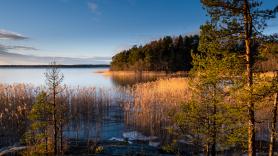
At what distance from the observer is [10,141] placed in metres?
14.8

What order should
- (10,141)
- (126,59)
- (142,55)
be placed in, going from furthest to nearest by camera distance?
(126,59), (142,55), (10,141)

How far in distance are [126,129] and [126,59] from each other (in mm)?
63606

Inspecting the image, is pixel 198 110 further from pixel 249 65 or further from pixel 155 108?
pixel 155 108

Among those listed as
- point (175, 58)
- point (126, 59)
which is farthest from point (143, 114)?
point (126, 59)

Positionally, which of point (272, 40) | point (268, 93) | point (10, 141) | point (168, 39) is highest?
point (168, 39)

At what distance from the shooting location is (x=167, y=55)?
222 ft

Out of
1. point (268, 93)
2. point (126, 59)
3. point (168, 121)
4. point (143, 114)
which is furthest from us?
point (126, 59)

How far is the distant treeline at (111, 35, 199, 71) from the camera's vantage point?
66.6 meters

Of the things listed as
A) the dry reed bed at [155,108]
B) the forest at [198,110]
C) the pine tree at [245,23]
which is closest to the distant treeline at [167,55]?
the dry reed bed at [155,108]

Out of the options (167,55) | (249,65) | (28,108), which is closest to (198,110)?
(249,65)

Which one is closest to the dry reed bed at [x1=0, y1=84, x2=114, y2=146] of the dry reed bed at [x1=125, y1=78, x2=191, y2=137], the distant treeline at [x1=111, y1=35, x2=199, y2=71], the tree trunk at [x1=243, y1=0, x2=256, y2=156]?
the dry reed bed at [x1=125, y1=78, x2=191, y2=137]

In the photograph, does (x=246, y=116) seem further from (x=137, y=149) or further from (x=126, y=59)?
(x=126, y=59)

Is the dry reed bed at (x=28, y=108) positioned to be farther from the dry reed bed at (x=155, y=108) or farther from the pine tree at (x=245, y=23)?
the pine tree at (x=245, y=23)

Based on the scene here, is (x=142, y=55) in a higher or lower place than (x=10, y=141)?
higher
